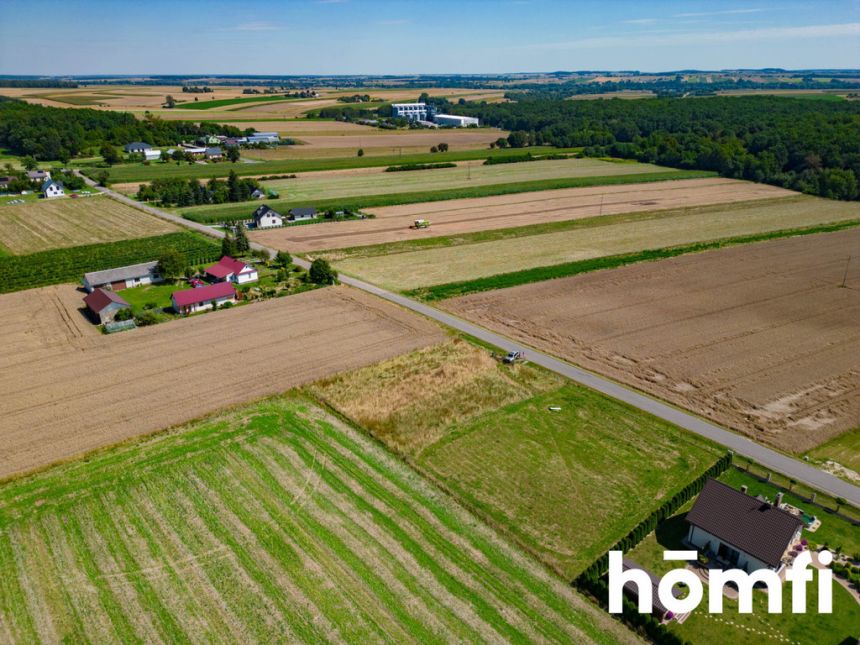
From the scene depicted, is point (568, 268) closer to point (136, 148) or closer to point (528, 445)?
point (528, 445)


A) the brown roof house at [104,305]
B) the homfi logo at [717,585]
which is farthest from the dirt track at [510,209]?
the homfi logo at [717,585]

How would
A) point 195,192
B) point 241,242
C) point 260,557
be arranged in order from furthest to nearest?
point 195,192, point 241,242, point 260,557

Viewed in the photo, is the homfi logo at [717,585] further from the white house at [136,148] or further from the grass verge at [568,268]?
the white house at [136,148]

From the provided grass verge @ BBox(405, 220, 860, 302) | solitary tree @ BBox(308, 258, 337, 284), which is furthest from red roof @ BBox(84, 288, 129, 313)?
grass verge @ BBox(405, 220, 860, 302)

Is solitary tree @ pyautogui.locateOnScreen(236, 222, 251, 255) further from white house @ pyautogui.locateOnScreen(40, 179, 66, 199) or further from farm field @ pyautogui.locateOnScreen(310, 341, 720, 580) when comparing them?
white house @ pyautogui.locateOnScreen(40, 179, 66, 199)

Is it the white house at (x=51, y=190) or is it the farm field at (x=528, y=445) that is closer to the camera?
the farm field at (x=528, y=445)

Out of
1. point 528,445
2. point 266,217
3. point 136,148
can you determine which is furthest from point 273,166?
point 528,445

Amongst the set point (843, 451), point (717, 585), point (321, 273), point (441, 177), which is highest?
point (441, 177)

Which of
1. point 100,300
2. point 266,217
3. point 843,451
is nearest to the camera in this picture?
point 843,451
